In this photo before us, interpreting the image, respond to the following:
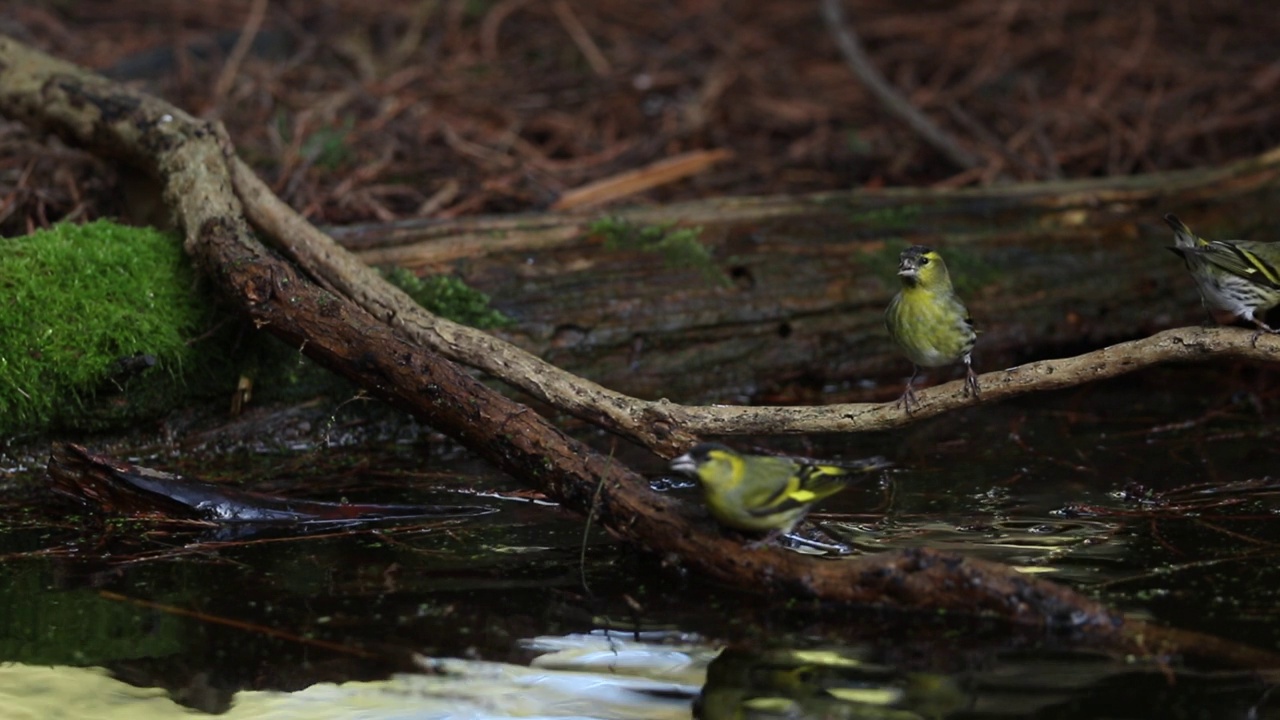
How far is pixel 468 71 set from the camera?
9695 mm

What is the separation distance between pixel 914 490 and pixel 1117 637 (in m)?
1.63

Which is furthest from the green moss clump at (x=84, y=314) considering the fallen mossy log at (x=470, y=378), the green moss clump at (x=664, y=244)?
the green moss clump at (x=664, y=244)

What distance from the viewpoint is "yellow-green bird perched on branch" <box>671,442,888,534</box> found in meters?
3.67

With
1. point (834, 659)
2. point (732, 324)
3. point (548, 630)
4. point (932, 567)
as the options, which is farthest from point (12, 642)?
point (732, 324)

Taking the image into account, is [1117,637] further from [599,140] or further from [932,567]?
[599,140]

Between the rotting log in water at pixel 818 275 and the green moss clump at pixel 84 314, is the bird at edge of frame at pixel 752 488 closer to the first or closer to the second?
the rotting log in water at pixel 818 275

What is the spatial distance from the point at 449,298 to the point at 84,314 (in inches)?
61.8

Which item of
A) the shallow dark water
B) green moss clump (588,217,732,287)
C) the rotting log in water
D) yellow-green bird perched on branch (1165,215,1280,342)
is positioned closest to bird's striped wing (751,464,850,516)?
the shallow dark water

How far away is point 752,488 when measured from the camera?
12.1ft

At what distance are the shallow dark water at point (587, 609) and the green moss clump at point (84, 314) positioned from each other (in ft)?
1.20

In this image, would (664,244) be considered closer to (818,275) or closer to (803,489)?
(818,275)

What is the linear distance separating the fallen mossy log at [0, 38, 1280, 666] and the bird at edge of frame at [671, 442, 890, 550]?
0.09 metres

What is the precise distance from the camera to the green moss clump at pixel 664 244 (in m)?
6.30

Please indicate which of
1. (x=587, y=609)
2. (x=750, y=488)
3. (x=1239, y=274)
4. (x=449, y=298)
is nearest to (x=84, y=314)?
(x=449, y=298)
